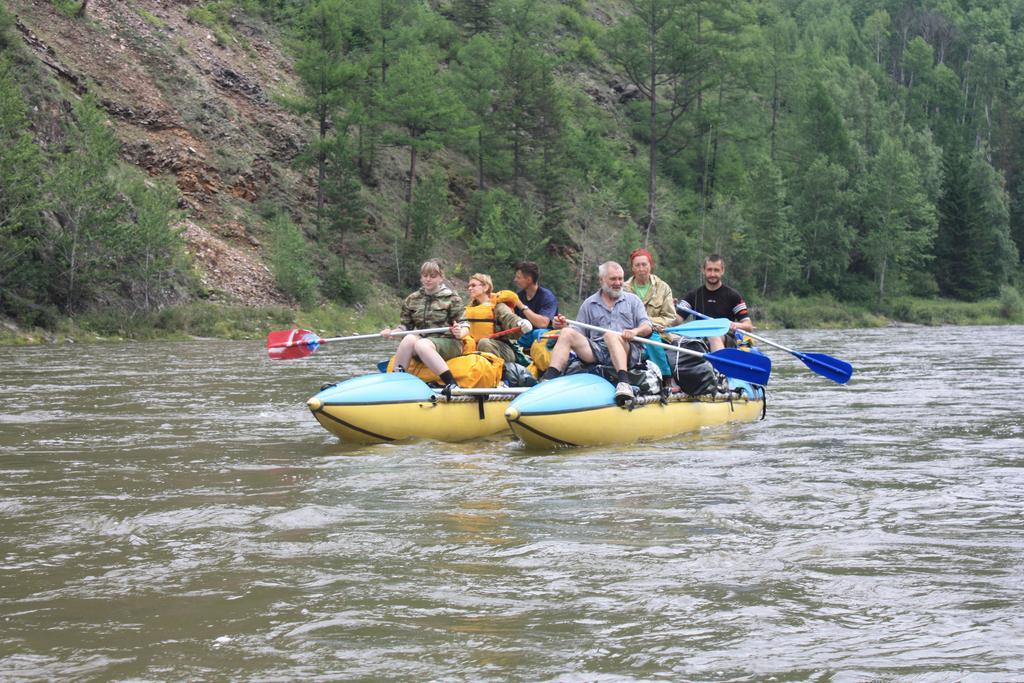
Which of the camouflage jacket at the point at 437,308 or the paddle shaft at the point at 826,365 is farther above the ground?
the camouflage jacket at the point at 437,308

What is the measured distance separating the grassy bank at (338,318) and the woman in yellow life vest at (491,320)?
15.3 metres

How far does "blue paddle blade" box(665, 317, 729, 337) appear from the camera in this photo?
10070 millimetres

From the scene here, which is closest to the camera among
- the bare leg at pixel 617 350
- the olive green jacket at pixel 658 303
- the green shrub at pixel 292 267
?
the bare leg at pixel 617 350

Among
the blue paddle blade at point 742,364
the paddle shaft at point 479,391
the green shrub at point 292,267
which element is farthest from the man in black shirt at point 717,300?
the green shrub at point 292,267

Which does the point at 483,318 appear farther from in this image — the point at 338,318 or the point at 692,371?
the point at 338,318

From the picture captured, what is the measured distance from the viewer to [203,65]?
1479 inches

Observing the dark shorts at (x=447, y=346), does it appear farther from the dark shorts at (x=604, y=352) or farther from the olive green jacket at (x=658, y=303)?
→ the olive green jacket at (x=658, y=303)

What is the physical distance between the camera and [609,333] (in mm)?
9562

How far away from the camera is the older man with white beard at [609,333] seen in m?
9.57

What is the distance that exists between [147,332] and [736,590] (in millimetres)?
22544

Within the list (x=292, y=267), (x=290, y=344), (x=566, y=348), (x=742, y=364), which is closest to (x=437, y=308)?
(x=566, y=348)

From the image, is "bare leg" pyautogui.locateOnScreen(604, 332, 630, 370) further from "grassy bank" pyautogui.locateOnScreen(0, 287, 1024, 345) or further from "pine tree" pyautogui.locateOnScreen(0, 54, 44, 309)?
"pine tree" pyautogui.locateOnScreen(0, 54, 44, 309)

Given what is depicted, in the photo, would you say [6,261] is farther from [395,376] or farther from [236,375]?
[395,376]

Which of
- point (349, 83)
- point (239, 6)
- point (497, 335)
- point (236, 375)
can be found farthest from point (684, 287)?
point (497, 335)
